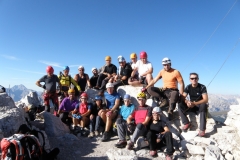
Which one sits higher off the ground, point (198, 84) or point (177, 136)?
point (198, 84)

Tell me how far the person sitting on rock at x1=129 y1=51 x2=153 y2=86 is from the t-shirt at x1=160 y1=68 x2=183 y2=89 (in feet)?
6.00

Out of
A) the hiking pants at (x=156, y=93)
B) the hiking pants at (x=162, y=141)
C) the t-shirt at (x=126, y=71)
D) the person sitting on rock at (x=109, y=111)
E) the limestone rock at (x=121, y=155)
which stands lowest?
the limestone rock at (x=121, y=155)

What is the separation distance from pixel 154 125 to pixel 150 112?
2.13ft

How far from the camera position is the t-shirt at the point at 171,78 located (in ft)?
30.2

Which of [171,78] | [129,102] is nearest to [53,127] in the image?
[129,102]

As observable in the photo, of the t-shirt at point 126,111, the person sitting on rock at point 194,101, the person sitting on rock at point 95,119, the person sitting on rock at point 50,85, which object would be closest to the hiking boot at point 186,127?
the person sitting on rock at point 194,101

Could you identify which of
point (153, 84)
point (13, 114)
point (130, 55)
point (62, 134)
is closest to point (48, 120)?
point (62, 134)

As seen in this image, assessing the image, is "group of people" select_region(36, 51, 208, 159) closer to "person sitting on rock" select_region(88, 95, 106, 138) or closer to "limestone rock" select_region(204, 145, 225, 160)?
"person sitting on rock" select_region(88, 95, 106, 138)

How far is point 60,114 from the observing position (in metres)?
10.7

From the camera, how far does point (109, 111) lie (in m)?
9.47

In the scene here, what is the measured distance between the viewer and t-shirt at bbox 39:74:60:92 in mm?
11453

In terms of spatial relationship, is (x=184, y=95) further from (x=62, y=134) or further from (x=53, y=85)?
(x=53, y=85)

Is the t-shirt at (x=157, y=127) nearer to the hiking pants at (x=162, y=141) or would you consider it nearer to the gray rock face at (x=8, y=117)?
the hiking pants at (x=162, y=141)

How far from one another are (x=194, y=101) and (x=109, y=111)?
4321mm
